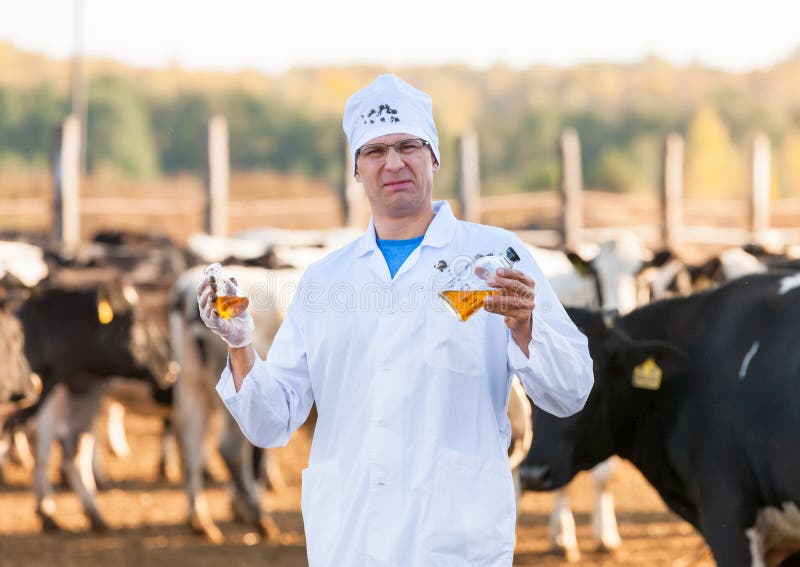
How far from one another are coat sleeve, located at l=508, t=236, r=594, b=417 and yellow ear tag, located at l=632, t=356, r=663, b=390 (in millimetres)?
2199

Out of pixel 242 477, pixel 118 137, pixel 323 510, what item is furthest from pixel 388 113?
pixel 118 137

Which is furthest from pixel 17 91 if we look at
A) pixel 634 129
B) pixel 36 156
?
pixel 634 129

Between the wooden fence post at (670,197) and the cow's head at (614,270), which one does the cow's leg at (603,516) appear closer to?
the cow's head at (614,270)

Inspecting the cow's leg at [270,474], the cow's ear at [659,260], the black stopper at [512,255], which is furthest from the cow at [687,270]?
the black stopper at [512,255]

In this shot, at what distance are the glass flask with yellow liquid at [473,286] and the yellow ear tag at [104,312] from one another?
20.7ft

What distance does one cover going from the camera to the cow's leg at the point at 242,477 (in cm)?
880

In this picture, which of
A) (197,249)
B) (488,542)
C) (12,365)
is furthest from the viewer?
(197,249)

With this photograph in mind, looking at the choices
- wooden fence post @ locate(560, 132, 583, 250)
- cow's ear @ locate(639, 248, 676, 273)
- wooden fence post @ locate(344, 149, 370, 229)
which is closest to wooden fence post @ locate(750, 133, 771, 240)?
wooden fence post @ locate(560, 132, 583, 250)

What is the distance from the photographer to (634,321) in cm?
585

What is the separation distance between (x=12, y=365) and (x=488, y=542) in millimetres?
4376

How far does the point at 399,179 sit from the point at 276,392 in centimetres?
63

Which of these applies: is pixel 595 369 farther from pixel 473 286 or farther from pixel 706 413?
pixel 473 286

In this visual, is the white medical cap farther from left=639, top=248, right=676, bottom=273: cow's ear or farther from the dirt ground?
left=639, top=248, right=676, bottom=273: cow's ear

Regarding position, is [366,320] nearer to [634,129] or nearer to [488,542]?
[488,542]
